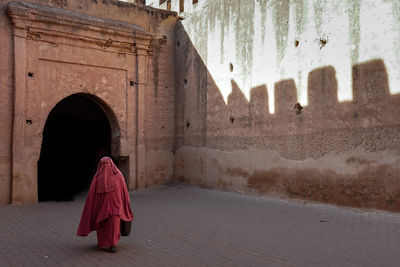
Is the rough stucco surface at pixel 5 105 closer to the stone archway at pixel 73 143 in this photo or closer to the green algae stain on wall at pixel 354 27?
the stone archway at pixel 73 143

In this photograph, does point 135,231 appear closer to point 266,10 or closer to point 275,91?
point 275,91

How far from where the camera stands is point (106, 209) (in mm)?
4379

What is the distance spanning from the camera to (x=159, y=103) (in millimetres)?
11250

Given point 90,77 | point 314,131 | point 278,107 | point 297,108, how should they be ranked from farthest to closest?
point 90,77, point 278,107, point 297,108, point 314,131

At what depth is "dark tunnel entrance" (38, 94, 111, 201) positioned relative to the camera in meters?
12.3

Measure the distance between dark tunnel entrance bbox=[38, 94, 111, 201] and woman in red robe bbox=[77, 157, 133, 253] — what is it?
7.66 m

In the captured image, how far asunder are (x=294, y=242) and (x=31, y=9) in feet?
25.0

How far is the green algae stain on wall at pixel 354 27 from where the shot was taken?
6750 millimetres

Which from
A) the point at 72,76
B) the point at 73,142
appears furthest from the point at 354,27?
the point at 73,142

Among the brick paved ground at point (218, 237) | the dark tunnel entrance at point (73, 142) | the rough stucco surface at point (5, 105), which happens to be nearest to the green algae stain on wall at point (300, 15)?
the brick paved ground at point (218, 237)

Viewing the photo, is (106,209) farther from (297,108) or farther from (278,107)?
(278,107)

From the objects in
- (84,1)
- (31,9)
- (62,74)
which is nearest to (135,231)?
(62,74)

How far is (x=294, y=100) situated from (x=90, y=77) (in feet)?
16.9

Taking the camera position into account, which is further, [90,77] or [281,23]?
[90,77]
